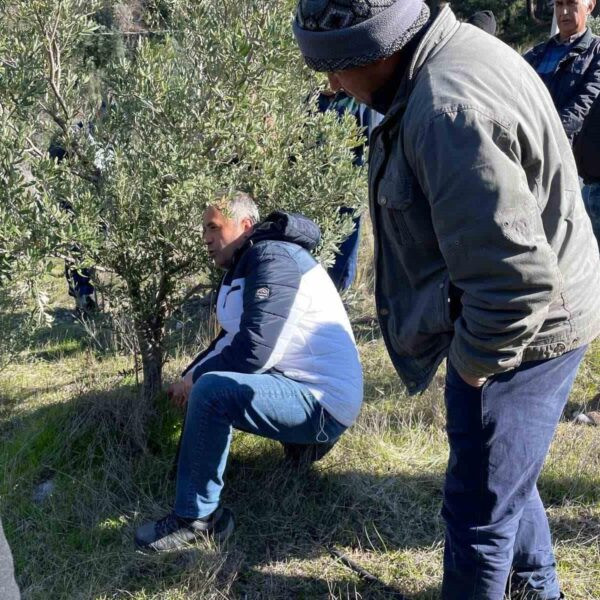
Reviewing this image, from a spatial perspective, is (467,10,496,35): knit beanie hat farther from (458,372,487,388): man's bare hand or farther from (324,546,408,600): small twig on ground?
(458,372,487,388): man's bare hand

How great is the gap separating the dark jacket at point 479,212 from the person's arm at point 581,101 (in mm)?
2593

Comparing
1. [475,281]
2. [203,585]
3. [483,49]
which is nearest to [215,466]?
[203,585]

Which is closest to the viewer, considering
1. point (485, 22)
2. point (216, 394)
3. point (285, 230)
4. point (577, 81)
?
point (216, 394)

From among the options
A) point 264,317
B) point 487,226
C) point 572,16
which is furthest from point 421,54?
point 572,16

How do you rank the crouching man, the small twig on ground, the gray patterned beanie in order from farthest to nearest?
the crouching man
the small twig on ground
the gray patterned beanie

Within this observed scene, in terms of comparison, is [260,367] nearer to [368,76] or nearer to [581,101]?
[368,76]

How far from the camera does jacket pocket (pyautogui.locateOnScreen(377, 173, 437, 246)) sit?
6.14ft

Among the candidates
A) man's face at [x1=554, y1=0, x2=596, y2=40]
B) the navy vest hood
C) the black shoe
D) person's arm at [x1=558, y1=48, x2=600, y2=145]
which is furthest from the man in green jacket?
man's face at [x1=554, y1=0, x2=596, y2=40]

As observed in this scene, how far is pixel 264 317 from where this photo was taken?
115 inches

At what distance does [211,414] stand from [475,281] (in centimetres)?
142

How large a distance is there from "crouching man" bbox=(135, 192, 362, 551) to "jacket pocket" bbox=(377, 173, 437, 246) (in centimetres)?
106

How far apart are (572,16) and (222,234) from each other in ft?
9.49

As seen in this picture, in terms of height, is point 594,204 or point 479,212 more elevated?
point 479,212

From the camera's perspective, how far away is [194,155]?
122 inches
